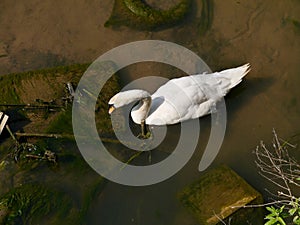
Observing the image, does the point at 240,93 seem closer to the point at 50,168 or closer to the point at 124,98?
the point at 124,98

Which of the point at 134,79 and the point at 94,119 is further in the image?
the point at 134,79

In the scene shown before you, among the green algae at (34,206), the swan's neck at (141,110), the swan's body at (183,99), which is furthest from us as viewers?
the swan's body at (183,99)

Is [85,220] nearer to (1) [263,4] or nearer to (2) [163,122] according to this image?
(2) [163,122]

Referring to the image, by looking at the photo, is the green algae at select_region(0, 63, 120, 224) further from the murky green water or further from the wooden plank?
the murky green water

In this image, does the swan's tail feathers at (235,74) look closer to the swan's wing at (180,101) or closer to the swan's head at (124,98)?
the swan's wing at (180,101)

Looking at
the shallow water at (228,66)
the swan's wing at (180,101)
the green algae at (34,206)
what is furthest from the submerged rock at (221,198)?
the green algae at (34,206)

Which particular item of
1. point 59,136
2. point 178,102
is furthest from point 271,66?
point 59,136
